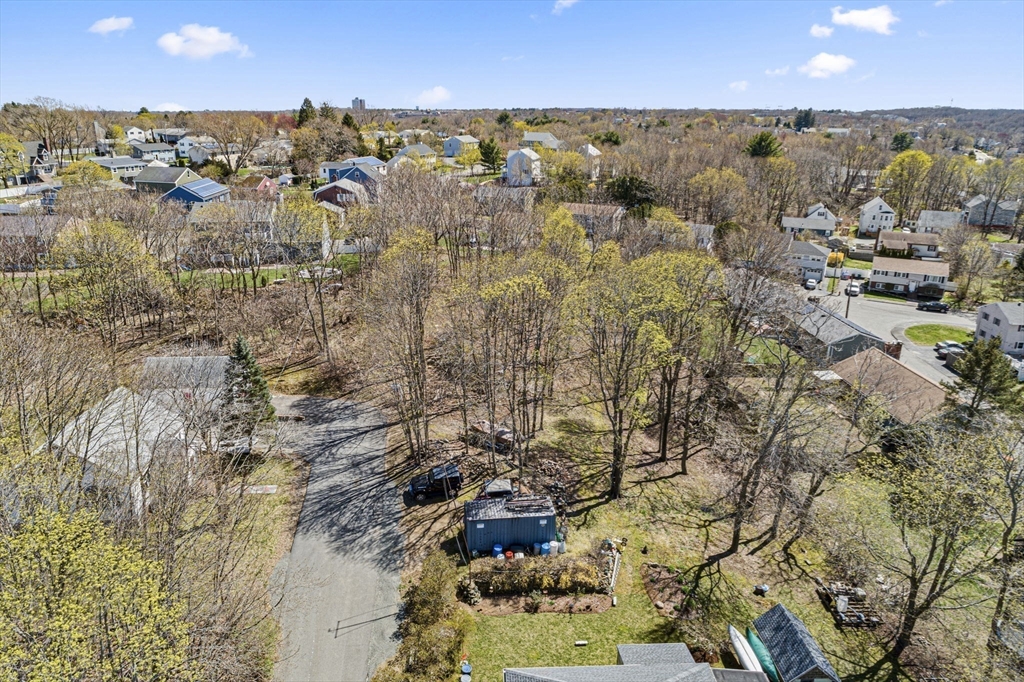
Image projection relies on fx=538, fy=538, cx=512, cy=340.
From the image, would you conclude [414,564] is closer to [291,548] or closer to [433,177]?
[291,548]

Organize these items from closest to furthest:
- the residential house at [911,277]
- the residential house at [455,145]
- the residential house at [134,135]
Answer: the residential house at [911,277] < the residential house at [455,145] < the residential house at [134,135]

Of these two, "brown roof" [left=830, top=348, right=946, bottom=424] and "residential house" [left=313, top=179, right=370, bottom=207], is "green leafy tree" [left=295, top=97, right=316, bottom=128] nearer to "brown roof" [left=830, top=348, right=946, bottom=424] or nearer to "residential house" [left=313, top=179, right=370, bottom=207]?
"residential house" [left=313, top=179, right=370, bottom=207]

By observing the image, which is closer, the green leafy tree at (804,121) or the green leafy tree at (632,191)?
the green leafy tree at (632,191)

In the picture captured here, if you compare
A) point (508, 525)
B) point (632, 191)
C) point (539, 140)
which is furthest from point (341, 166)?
point (508, 525)

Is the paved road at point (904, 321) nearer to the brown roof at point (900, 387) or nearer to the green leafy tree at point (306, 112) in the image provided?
the brown roof at point (900, 387)

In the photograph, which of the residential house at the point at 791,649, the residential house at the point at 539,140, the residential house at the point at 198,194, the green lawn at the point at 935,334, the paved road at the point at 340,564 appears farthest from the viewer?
the residential house at the point at 539,140

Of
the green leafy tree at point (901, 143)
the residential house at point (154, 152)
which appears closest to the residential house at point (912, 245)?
the green leafy tree at point (901, 143)
